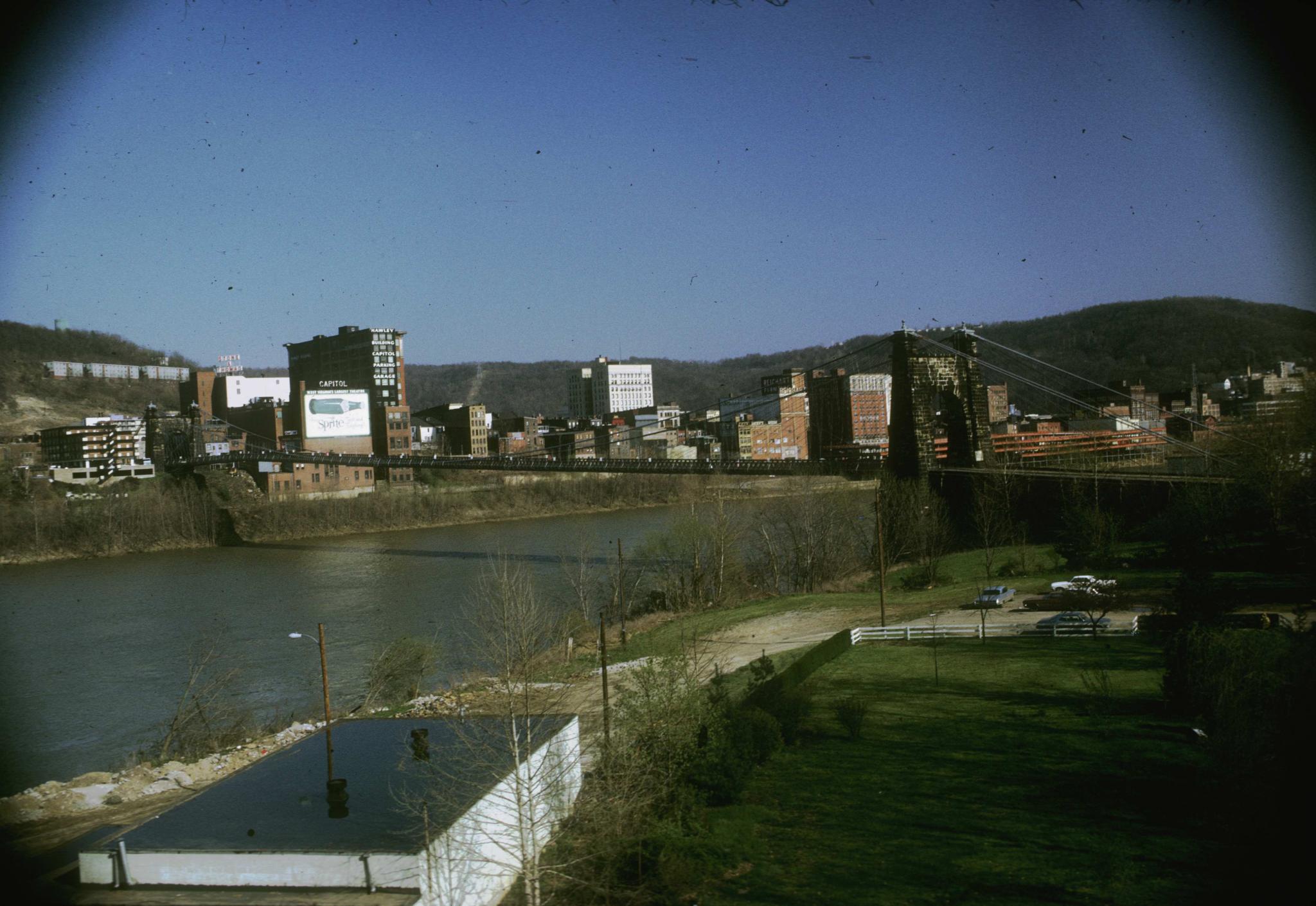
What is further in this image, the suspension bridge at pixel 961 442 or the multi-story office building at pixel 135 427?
the multi-story office building at pixel 135 427

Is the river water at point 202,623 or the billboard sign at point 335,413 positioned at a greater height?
the billboard sign at point 335,413

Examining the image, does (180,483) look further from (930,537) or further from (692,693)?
(692,693)

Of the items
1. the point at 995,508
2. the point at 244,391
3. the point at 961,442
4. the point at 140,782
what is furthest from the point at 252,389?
the point at 140,782

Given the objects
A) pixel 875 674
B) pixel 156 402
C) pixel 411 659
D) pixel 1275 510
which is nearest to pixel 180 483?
pixel 156 402

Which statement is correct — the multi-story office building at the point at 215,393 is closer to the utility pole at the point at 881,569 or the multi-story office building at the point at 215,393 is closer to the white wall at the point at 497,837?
the utility pole at the point at 881,569

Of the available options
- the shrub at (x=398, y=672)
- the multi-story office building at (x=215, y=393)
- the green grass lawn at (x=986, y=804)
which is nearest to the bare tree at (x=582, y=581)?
the shrub at (x=398, y=672)

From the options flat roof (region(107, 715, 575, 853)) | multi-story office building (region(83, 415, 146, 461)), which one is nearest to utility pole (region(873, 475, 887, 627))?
flat roof (region(107, 715, 575, 853))
